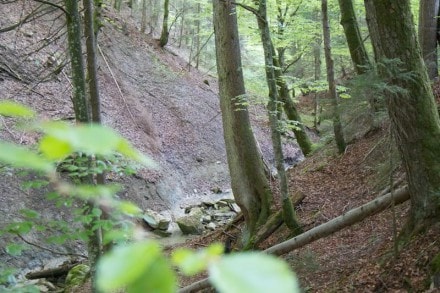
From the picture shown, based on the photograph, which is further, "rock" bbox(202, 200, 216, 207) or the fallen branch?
"rock" bbox(202, 200, 216, 207)

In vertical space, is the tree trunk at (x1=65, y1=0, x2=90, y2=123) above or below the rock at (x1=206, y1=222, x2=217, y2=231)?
above

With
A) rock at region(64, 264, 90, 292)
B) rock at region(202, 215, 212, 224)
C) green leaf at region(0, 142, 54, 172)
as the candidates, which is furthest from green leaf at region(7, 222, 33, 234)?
rock at region(202, 215, 212, 224)

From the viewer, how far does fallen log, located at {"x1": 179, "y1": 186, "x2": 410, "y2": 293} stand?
573 centimetres

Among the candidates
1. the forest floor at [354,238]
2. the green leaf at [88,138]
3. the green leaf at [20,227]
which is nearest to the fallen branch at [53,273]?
Result: the forest floor at [354,238]

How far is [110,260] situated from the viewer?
53 cm

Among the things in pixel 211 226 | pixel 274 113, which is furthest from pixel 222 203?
pixel 274 113

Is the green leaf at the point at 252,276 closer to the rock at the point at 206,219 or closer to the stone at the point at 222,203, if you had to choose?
the rock at the point at 206,219

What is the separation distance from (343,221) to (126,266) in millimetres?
5970

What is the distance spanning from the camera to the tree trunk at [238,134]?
8.73 m

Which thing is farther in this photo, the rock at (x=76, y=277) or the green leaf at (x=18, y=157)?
the rock at (x=76, y=277)

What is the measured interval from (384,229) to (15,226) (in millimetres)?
4935

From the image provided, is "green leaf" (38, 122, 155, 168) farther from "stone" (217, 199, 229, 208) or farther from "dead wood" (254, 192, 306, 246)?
"stone" (217, 199, 229, 208)

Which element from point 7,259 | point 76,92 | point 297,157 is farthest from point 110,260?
point 297,157

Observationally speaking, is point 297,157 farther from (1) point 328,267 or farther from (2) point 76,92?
(2) point 76,92
